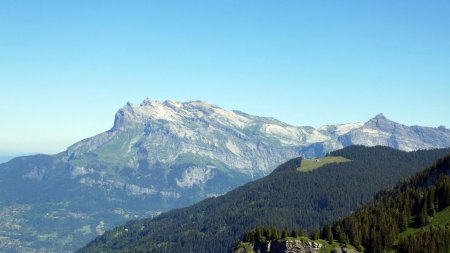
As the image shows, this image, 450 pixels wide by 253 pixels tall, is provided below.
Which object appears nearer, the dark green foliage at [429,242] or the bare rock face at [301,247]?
the dark green foliage at [429,242]

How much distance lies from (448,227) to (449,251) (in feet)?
52.8

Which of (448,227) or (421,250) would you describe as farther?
(448,227)

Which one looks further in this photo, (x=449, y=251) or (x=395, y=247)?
(x=395, y=247)

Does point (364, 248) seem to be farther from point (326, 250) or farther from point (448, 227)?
point (448, 227)

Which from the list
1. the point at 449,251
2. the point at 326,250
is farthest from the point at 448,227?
the point at 326,250

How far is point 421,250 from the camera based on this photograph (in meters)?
181

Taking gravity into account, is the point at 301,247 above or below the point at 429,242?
above

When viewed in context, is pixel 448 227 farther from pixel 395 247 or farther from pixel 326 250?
pixel 326 250

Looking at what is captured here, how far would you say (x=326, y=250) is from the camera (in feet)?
648

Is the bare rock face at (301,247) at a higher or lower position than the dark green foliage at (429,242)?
higher

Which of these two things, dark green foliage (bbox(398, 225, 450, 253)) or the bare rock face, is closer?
dark green foliage (bbox(398, 225, 450, 253))

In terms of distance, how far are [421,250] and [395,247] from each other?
15633mm

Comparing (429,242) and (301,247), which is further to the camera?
(301,247)

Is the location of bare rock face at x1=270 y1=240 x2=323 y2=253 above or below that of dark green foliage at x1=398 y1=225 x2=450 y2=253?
above
